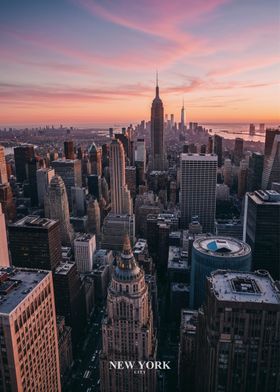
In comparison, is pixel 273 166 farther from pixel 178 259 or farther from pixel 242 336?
pixel 242 336

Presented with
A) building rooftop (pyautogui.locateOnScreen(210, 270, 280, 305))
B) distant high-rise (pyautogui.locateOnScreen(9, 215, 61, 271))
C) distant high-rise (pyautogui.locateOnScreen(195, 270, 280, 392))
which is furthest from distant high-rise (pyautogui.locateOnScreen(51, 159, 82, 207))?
distant high-rise (pyautogui.locateOnScreen(195, 270, 280, 392))

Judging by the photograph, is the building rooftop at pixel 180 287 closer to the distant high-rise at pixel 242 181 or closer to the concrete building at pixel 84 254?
the concrete building at pixel 84 254

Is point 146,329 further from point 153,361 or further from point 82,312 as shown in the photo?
point 82,312

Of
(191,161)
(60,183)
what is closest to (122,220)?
(60,183)

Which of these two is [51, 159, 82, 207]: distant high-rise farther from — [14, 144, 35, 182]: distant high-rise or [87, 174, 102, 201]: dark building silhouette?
[14, 144, 35, 182]: distant high-rise

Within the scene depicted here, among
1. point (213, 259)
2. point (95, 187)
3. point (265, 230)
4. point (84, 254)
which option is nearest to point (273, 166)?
point (265, 230)
